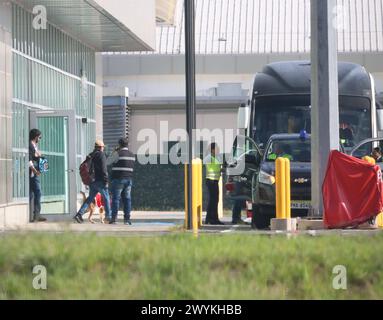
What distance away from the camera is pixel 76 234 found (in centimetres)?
1200

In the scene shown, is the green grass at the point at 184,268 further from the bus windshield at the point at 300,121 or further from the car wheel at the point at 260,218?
the bus windshield at the point at 300,121

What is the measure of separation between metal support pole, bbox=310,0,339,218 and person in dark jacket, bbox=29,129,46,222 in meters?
6.64

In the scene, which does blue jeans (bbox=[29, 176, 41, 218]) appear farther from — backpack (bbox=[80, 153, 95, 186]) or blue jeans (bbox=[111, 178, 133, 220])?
blue jeans (bbox=[111, 178, 133, 220])

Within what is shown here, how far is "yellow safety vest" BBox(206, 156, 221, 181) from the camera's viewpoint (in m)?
23.3

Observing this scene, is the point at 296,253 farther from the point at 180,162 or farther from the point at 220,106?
the point at 220,106

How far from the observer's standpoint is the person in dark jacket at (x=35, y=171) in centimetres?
2214

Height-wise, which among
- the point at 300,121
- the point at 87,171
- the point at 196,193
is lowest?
the point at 196,193

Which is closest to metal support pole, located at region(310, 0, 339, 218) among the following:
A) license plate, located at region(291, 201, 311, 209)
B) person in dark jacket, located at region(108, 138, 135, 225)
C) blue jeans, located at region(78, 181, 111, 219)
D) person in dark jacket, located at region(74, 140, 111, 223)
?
license plate, located at region(291, 201, 311, 209)

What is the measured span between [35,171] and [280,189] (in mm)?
6512

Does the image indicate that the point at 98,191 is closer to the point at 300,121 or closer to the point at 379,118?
the point at 300,121

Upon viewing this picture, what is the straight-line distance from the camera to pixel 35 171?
22109 millimetres

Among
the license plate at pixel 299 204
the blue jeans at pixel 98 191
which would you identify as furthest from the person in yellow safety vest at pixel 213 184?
the license plate at pixel 299 204

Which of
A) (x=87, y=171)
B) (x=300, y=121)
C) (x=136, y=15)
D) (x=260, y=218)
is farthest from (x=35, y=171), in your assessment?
(x=136, y=15)
